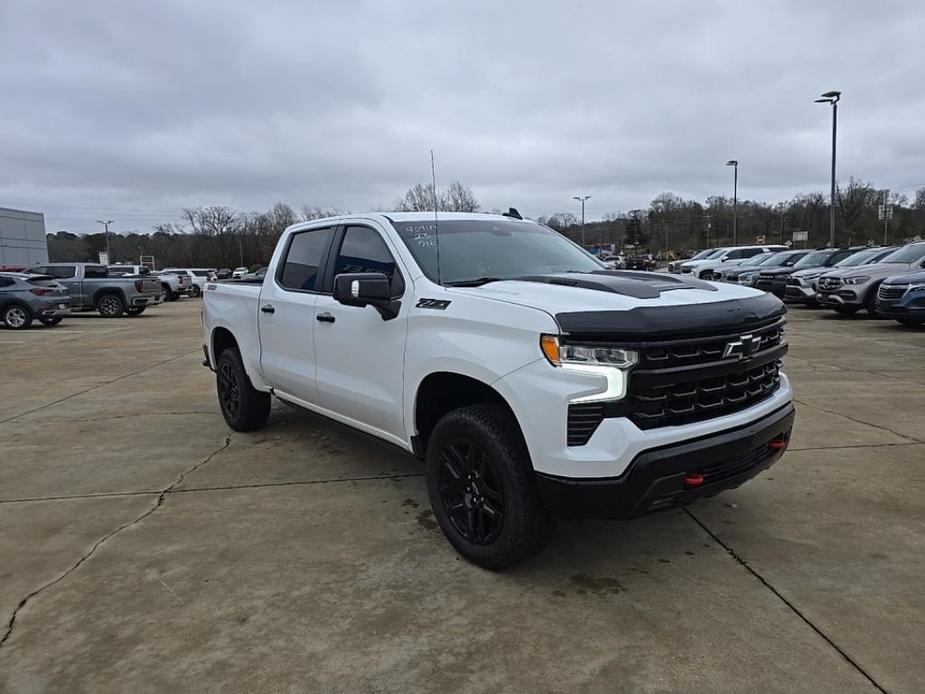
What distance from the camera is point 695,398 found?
3084mm

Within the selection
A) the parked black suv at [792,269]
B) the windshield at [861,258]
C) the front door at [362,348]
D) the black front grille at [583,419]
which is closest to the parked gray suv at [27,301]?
the front door at [362,348]

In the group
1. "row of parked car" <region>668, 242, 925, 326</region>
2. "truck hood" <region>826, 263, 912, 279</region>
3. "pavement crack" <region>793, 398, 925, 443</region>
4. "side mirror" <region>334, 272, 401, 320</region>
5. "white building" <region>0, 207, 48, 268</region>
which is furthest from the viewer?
"white building" <region>0, 207, 48, 268</region>

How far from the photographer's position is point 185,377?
967cm

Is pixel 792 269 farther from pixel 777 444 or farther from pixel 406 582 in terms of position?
pixel 406 582

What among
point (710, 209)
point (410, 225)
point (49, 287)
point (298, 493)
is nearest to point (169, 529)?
point (298, 493)

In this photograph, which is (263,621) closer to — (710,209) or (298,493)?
(298,493)

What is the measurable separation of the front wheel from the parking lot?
19cm

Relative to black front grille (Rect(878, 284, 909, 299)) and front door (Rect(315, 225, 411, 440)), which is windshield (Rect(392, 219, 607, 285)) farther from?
black front grille (Rect(878, 284, 909, 299))

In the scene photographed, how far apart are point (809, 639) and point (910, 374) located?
7.23m

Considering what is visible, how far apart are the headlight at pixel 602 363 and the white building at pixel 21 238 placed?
56.8m

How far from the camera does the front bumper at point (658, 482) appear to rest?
9.41 ft

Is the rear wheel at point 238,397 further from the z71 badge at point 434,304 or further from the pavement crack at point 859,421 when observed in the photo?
the pavement crack at point 859,421

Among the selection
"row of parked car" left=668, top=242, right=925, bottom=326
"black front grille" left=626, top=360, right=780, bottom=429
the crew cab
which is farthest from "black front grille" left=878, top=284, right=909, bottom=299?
"black front grille" left=626, top=360, right=780, bottom=429

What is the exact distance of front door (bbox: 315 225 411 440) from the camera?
3.92m
